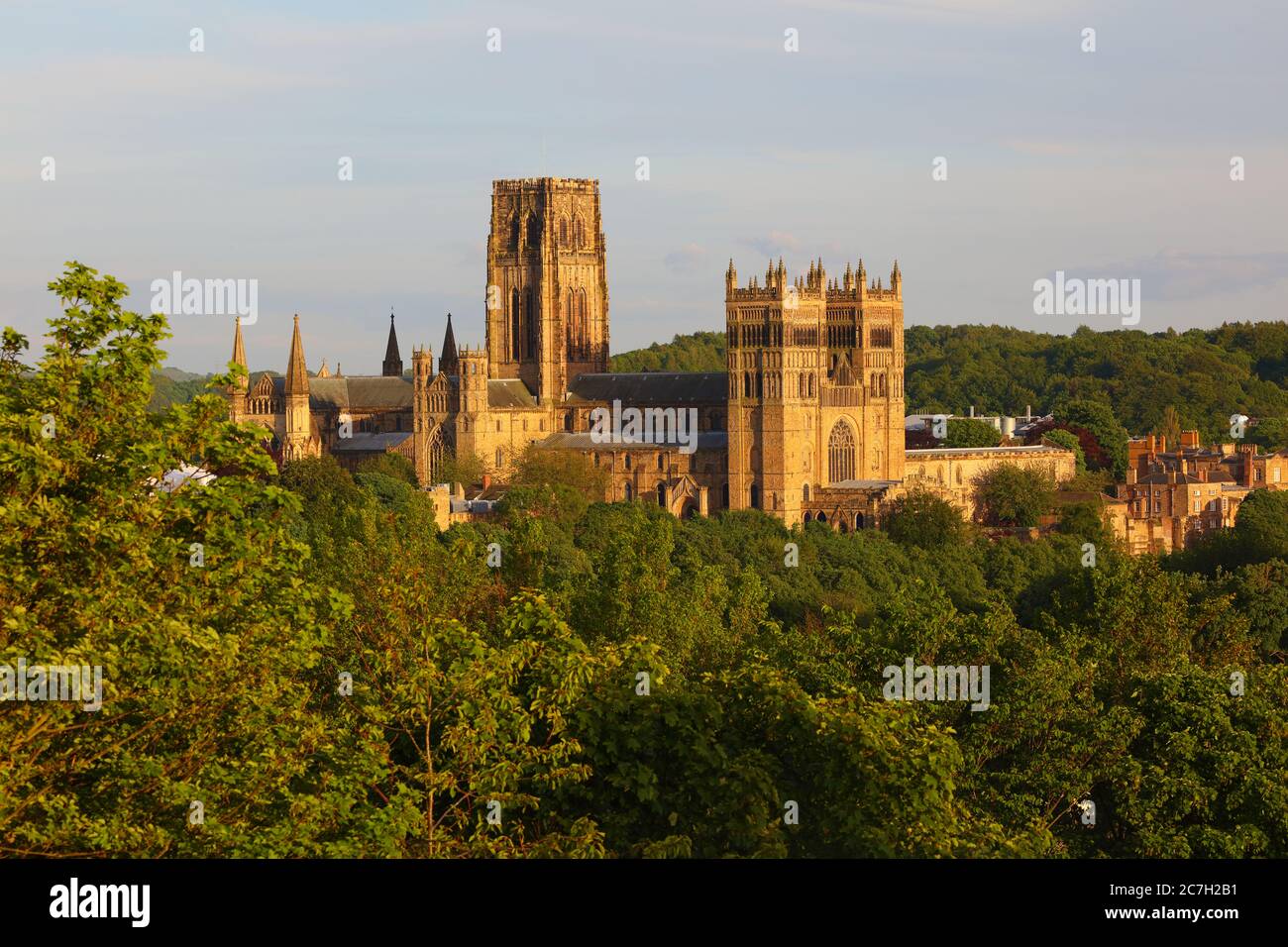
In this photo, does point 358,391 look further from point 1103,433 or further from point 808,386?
point 1103,433

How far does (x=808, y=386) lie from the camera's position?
10550 cm

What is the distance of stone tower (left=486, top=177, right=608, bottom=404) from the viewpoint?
11594cm

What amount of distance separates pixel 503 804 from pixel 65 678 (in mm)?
4974

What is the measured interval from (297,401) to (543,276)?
13.7 m

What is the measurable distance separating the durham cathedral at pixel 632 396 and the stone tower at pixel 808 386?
79mm

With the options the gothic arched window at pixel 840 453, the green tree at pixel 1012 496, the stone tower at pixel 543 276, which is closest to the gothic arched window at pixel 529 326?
the stone tower at pixel 543 276

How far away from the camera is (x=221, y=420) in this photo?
22766 millimetres

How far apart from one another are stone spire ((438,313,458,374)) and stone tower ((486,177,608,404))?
10.7 feet

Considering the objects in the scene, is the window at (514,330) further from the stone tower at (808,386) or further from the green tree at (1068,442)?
the green tree at (1068,442)

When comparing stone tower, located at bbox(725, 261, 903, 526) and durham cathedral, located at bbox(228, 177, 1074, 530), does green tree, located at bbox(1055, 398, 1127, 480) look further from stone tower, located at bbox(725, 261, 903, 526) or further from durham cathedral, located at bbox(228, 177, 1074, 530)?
stone tower, located at bbox(725, 261, 903, 526)

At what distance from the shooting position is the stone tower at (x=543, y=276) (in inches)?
4564

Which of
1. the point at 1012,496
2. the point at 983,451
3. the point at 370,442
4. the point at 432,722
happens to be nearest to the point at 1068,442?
the point at 983,451
